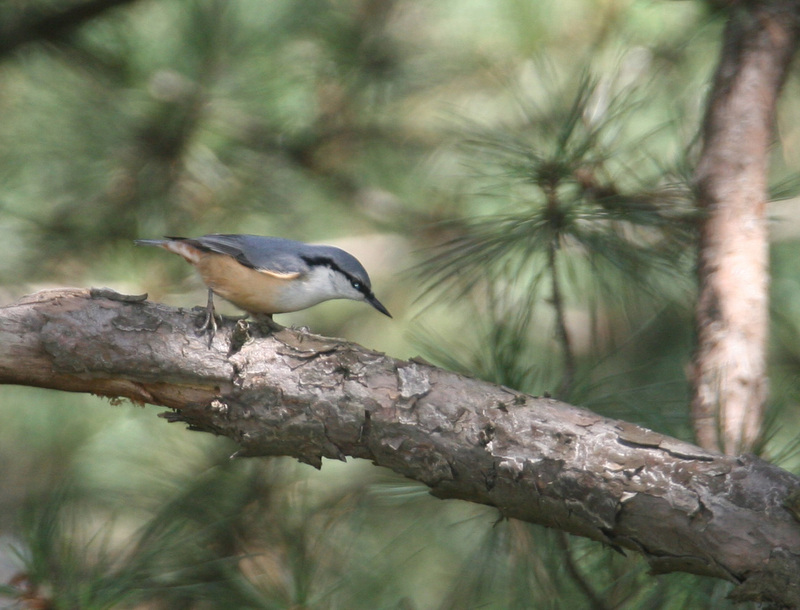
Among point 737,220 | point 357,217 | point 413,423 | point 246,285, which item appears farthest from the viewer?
point 357,217

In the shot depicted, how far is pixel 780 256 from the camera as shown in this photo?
1.89m

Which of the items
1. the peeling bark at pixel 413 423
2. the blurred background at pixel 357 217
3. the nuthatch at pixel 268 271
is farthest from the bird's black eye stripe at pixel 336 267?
the peeling bark at pixel 413 423

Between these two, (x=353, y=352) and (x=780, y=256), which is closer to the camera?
(x=353, y=352)

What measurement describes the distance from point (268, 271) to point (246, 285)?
48 mm

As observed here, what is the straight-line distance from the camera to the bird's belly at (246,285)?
4.51 feet

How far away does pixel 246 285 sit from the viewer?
4.50 feet

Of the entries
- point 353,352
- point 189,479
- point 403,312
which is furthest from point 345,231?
point 353,352

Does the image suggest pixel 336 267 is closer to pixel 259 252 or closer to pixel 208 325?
pixel 259 252

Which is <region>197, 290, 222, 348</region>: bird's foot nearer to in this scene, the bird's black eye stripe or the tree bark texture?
the bird's black eye stripe

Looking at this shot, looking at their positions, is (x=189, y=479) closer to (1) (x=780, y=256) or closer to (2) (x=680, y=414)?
(2) (x=680, y=414)

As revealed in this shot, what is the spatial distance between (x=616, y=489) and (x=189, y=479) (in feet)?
3.37

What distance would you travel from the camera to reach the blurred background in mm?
1265

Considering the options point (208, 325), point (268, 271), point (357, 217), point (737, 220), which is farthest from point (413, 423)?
point (357, 217)

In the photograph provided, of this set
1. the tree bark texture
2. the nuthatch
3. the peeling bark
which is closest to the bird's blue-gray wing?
the nuthatch
